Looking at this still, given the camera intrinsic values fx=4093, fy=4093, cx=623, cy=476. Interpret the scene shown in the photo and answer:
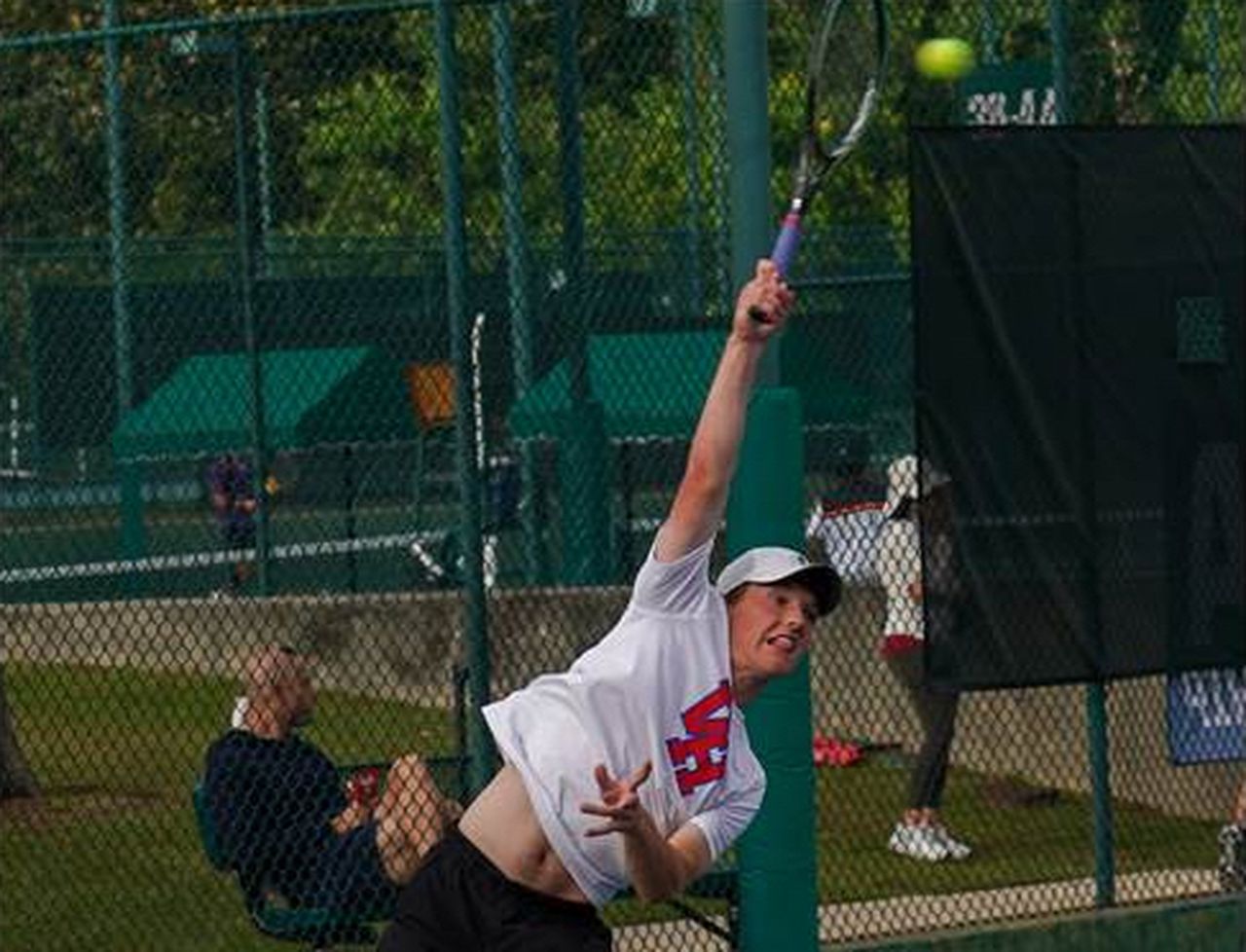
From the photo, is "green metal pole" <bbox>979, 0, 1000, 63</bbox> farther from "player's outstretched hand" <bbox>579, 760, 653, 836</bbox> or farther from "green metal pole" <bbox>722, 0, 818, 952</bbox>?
"player's outstretched hand" <bbox>579, 760, 653, 836</bbox>

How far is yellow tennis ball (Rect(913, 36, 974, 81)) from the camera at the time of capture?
1126 cm

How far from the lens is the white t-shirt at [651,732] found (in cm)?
749

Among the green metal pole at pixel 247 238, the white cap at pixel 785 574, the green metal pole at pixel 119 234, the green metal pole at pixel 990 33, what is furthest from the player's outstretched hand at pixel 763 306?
the green metal pole at pixel 990 33

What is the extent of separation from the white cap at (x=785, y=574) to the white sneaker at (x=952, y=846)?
15.2ft

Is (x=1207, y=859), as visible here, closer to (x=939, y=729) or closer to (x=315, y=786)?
(x=939, y=729)

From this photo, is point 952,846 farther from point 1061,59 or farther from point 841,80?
point 841,80

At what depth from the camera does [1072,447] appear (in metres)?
11.3

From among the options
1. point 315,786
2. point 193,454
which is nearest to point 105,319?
point 193,454

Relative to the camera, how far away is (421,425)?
11.3 meters

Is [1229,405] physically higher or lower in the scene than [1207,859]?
higher

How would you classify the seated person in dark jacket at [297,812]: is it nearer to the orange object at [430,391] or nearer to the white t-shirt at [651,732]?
the orange object at [430,391]

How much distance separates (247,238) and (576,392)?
1108mm

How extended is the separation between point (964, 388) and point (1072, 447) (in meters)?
0.43

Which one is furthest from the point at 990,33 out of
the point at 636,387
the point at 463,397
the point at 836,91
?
the point at 463,397
